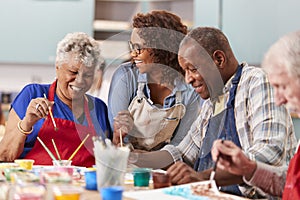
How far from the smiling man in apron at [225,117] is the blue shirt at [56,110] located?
1.25ft

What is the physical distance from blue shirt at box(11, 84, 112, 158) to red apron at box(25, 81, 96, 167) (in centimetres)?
3

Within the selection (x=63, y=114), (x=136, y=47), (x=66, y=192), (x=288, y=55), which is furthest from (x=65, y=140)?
(x=288, y=55)

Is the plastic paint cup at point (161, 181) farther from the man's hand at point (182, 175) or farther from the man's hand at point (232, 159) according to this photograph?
the man's hand at point (232, 159)

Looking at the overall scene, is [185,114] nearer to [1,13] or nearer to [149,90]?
[149,90]

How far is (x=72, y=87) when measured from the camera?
264 cm

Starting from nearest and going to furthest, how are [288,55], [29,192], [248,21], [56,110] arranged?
[29,192] → [288,55] → [56,110] → [248,21]

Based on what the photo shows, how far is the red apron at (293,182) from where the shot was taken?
5.55 feet

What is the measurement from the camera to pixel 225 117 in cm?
210

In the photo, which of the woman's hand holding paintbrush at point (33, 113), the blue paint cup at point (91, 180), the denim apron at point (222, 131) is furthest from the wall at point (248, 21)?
the blue paint cup at point (91, 180)

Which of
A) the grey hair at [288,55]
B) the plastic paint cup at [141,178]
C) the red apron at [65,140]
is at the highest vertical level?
the grey hair at [288,55]

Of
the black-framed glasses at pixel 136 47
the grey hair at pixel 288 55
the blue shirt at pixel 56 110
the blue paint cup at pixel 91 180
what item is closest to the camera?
the grey hair at pixel 288 55

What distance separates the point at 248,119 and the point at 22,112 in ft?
3.66

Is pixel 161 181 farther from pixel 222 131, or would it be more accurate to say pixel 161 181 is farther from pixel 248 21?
pixel 248 21

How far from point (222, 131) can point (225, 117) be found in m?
0.06
